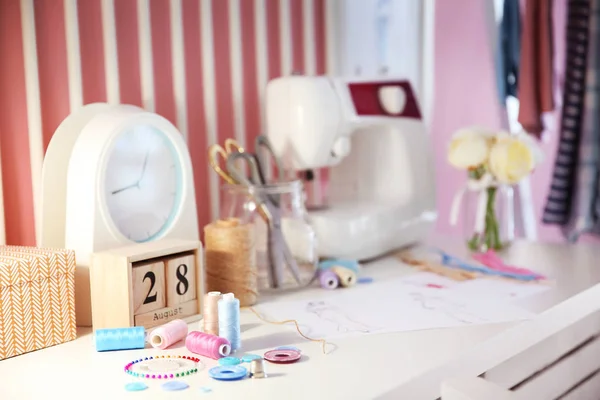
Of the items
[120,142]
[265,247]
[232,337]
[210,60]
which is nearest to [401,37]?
[210,60]

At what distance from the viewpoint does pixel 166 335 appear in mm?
1015

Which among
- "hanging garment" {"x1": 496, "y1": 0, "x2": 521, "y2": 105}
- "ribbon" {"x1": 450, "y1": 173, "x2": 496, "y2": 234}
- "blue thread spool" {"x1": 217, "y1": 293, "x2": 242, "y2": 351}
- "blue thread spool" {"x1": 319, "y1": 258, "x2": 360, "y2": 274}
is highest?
"hanging garment" {"x1": 496, "y1": 0, "x2": 521, "y2": 105}

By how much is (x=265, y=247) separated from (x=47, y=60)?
49 centimetres

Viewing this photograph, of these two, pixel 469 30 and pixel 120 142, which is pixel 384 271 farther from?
pixel 469 30

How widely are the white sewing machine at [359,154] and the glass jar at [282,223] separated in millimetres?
63

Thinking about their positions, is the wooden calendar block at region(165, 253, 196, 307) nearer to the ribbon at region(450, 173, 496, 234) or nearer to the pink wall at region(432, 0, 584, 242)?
the ribbon at region(450, 173, 496, 234)

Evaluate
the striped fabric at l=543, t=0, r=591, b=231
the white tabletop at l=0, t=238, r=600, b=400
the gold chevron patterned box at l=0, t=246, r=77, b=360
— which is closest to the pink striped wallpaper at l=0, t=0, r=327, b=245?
the gold chevron patterned box at l=0, t=246, r=77, b=360

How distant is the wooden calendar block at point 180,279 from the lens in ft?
3.69

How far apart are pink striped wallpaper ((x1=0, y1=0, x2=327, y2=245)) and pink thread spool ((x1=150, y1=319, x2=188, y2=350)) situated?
14.8 inches

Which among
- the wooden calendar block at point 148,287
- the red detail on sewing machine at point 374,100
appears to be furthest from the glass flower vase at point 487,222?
the wooden calendar block at point 148,287

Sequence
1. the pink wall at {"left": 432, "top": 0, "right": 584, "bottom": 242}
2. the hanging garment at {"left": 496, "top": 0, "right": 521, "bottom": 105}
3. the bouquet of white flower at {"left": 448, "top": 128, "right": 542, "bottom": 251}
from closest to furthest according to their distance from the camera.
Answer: the bouquet of white flower at {"left": 448, "top": 128, "right": 542, "bottom": 251}, the hanging garment at {"left": 496, "top": 0, "right": 521, "bottom": 105}, the pink wall at {"left": 432, "top": 0, "right": 584, "bottom": 242}

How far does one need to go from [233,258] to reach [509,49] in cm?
143

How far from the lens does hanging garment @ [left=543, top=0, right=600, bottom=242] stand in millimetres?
2156

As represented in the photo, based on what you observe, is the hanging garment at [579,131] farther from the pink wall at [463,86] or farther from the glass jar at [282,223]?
the glass jar at [282,223]
